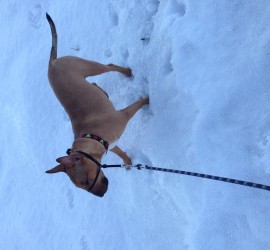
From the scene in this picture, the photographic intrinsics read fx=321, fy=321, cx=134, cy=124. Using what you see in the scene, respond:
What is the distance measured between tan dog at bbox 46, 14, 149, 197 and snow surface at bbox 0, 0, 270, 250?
507 millimetres

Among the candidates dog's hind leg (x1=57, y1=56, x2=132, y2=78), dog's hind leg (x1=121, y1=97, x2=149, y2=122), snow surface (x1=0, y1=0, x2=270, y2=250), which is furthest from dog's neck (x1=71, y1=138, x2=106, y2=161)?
dog's hind leg (x1=57, y1=56, x2=132, y2=78)

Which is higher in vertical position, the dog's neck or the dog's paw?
the dog's paw

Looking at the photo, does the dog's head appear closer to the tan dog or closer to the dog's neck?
the tan dog

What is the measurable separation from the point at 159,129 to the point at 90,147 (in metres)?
0.93

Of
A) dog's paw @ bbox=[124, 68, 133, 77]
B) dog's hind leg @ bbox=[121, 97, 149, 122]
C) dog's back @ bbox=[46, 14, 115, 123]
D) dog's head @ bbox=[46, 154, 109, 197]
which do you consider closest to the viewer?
dog's head @ bbox=[46, 154, 109, 197]

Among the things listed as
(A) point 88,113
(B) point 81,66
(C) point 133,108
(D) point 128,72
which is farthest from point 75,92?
(D) point 128,72

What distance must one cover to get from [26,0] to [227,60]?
191 inches

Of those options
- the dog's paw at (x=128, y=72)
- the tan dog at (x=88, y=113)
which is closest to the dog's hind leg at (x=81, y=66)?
the tan dog at (x=88, y=113)

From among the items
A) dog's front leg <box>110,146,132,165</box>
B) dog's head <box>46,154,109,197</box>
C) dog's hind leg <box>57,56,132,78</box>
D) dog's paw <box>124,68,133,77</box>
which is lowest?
dog's front leg <box>110,146,132,165</box>

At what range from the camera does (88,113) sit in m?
3.53

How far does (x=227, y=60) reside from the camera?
3.16m

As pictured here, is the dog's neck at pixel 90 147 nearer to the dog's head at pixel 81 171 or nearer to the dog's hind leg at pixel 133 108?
the dog's head at pixel 81 171

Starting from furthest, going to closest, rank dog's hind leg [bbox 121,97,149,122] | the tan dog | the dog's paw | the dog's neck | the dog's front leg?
the dog's paw < the dog's front leg < dog's hind leg [bbox 121,97,149,122] < the dog's neck < the tan dog

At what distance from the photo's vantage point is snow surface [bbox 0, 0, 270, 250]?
2.93m
